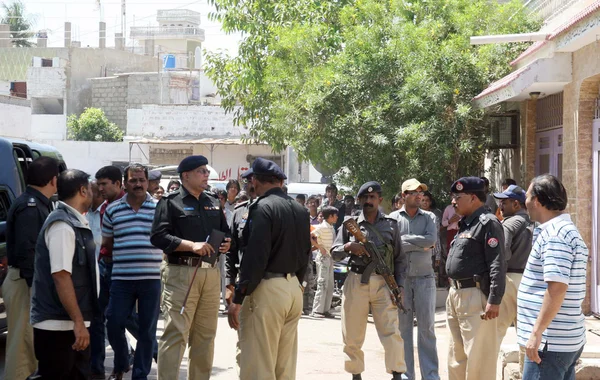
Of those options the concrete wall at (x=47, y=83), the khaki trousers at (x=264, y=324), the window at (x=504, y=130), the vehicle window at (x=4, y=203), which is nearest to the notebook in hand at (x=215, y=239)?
the khaki trousers at (x=264, y=324)

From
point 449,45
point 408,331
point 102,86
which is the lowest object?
point 408,331

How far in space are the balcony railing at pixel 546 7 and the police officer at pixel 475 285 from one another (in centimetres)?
719

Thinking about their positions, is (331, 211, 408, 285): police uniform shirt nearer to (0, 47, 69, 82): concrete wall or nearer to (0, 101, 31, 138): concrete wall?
(0, 101, 31, 138): concrete wall

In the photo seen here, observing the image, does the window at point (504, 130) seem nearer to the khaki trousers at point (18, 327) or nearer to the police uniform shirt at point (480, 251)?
the police uniform shirt at point (480, 251)

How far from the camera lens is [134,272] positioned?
23.0 feet


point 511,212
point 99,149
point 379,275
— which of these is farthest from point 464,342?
point 99,149

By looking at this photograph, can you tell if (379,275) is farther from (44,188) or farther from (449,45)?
(449,45)

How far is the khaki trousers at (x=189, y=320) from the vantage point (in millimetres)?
6449

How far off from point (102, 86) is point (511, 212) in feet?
151

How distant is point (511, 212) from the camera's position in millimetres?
7984

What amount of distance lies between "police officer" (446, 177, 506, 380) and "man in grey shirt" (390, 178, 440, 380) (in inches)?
37.1

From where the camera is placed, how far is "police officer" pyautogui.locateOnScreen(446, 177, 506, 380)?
6.56m

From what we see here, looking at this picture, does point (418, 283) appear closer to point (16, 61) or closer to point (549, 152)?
point (549, 152)

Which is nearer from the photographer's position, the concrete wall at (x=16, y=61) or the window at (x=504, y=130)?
the window at (x=504, y=130)
